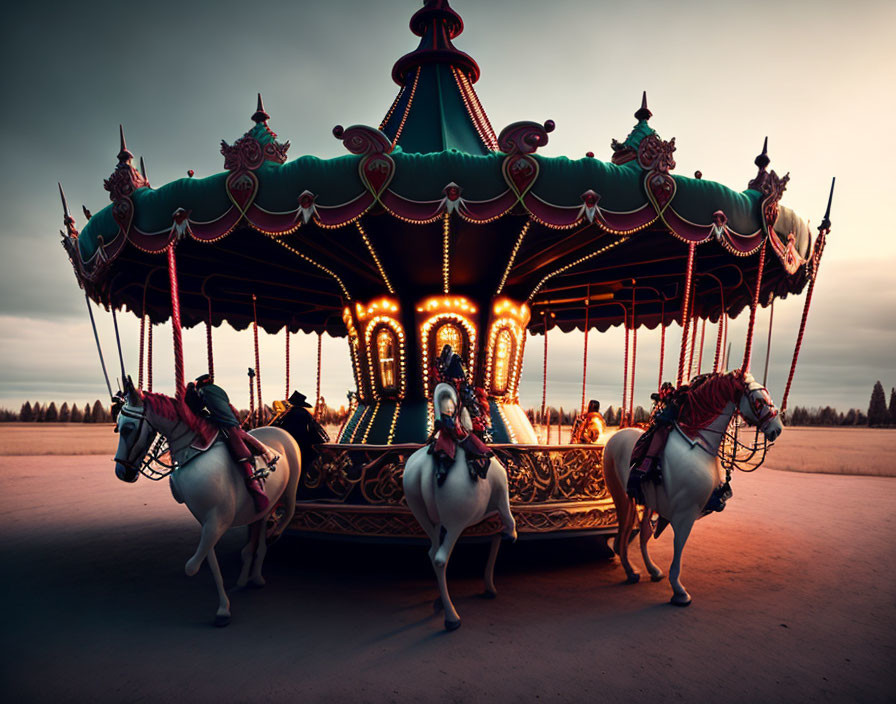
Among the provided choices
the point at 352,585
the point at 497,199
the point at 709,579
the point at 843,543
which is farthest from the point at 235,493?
the point at 843,543

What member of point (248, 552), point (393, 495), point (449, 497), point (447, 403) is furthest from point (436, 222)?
point (248, 552)

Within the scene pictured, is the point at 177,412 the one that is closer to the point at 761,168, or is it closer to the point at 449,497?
the point at 449,497

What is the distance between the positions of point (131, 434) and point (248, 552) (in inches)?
79.6

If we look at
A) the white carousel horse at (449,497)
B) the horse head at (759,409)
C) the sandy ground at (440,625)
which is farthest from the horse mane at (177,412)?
the horse head at (759,409)

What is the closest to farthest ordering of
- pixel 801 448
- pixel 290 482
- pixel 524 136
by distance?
pixel 524 136
pixel 290 482
pixel 801 448

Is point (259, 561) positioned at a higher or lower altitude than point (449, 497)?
lower

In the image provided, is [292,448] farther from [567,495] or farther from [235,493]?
[567,495]

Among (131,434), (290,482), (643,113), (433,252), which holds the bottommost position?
(290,482)

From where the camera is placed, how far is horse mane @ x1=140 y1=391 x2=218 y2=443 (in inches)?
191

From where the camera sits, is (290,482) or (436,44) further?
(436,44)

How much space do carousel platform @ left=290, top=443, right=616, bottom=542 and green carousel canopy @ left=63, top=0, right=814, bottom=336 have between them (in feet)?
9.49

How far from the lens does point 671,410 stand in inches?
223

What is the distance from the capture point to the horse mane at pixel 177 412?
4844 millimetres

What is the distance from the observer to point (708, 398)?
215 inches
